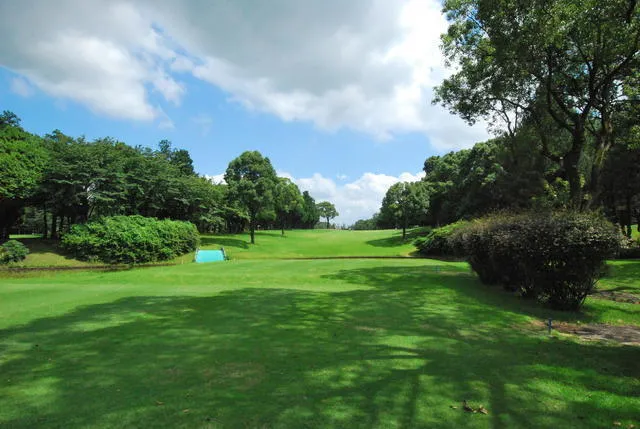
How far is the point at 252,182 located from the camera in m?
47.1

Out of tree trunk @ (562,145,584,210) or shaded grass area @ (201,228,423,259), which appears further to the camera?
shaded grass area @ (201,228,423,259)

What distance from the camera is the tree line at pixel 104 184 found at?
32.4 metres

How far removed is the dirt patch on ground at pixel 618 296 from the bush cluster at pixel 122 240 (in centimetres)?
3181

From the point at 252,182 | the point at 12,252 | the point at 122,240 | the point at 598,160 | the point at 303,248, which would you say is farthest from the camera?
the point at 303,248

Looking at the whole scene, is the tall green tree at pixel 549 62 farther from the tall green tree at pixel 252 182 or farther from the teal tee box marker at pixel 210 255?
the tall green tree at pixel 252 182

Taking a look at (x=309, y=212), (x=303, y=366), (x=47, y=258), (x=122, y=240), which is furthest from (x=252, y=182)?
(x=309, y=212)

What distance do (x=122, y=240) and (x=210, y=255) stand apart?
820 centimetres

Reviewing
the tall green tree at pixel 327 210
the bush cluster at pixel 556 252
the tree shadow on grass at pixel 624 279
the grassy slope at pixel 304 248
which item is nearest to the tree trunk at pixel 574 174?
the tree shadow on grass at pixel 624 279

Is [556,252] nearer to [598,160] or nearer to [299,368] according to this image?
→ [598,160]

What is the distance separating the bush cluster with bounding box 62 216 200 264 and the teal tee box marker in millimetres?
2378

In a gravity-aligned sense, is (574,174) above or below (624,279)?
above

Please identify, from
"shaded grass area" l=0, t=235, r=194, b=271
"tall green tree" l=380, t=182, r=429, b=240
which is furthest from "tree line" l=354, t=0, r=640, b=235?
"shaded grass area" l=0, t=235, r=194, b=271

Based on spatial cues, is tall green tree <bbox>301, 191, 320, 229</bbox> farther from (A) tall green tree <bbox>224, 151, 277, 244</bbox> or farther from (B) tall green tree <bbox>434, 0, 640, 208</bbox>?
(B) tall green tree <bbox>434, 0, 640, 208</bbox>

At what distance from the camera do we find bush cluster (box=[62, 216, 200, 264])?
1252 inches
